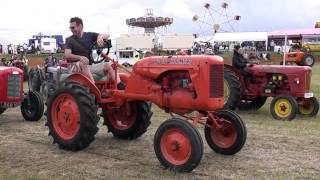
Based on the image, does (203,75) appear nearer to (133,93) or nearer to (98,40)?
(133,93)

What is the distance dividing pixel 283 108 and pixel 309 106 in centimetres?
93

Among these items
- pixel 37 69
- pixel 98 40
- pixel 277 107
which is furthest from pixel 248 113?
pixel 37 69

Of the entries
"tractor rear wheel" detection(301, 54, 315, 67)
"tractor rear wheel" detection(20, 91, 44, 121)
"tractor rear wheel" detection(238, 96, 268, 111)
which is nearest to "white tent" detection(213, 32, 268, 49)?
"tractor rear wheel" detection(301, 54, 315, 67)

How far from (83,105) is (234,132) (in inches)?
78.7

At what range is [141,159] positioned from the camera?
6.35 metres

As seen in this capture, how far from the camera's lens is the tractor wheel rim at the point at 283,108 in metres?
10.4

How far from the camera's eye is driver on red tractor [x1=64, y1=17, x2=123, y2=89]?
7055 mm

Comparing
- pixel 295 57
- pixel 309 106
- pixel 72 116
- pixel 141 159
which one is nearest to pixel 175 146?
pixel 141 159

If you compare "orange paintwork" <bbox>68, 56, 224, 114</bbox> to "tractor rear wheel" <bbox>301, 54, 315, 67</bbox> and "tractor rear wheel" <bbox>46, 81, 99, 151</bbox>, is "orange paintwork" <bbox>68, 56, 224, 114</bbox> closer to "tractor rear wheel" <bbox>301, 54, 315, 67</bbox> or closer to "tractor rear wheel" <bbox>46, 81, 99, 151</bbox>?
"tractor rear wheel" <bbox>46, 81, 99, 151</bbox>

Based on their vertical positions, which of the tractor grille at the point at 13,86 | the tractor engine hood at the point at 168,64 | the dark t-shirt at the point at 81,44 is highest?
the dark t-shirt at the point at 81,44

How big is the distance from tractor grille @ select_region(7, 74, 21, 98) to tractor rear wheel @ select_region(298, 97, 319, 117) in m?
5.93

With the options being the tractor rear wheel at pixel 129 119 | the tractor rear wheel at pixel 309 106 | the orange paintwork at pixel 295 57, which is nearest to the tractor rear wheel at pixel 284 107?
the tractor rear wheel at pixel 309 106

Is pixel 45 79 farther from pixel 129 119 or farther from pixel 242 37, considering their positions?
pixel 242 37

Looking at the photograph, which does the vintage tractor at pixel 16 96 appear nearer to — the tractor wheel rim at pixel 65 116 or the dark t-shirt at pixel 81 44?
the tractor wheel rim at pixel 65 116
